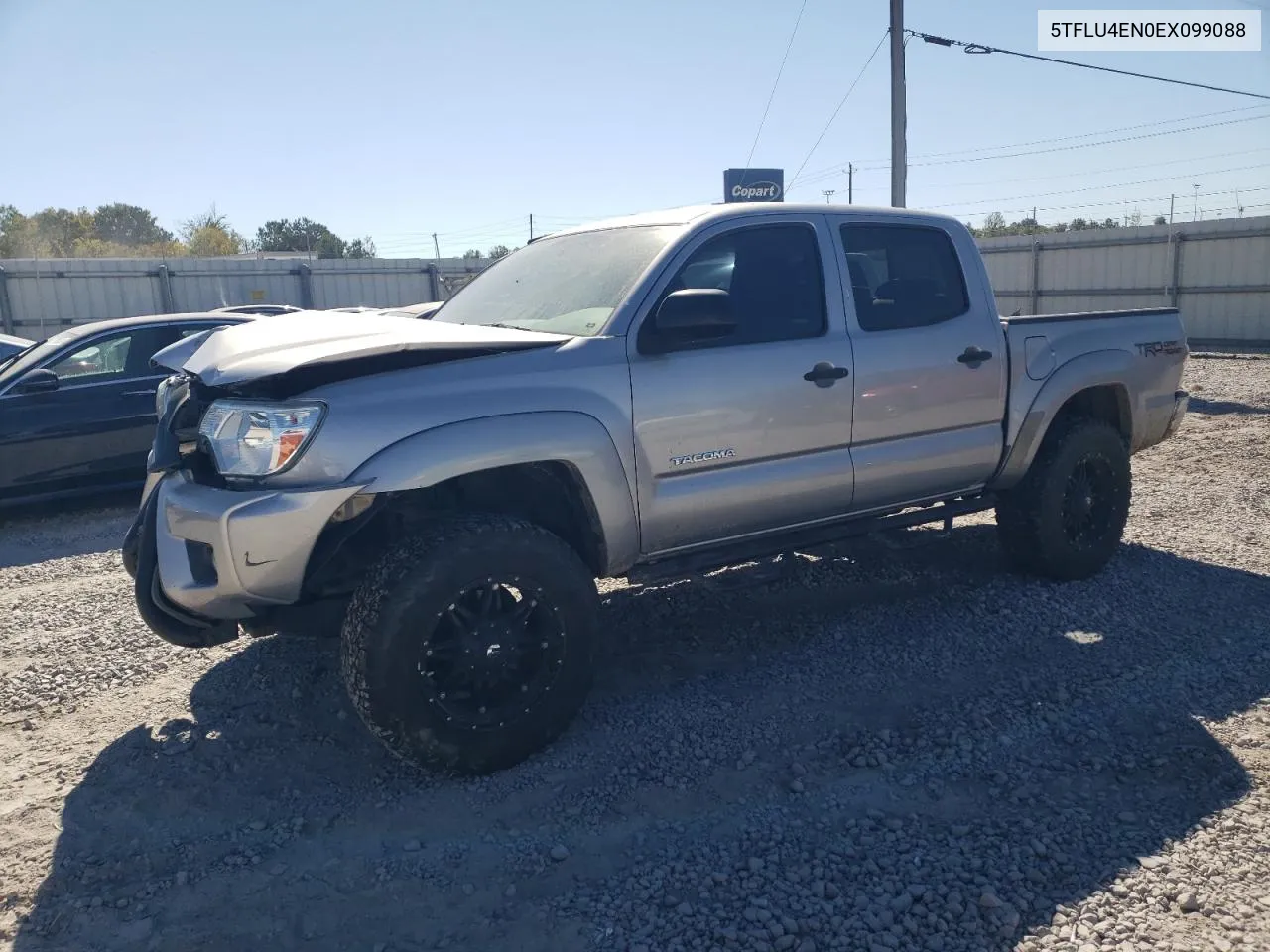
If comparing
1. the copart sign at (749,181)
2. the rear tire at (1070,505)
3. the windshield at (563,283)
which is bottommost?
the rear tire at (1070,505)

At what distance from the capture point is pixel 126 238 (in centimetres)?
5519

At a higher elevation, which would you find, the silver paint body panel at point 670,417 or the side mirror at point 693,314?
the side mirror at point 693,314

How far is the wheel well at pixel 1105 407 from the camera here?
5.72 m

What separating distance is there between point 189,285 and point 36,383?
42.2 feet

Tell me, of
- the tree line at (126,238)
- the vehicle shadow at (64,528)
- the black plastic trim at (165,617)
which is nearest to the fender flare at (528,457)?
the black plastic trim at (165,617)

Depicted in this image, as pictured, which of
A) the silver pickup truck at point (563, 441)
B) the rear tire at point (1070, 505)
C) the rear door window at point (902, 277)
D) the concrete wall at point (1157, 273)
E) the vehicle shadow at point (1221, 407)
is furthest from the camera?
the concrete wall at point (1157, 273)

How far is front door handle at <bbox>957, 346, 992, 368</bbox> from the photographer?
16.2 ft

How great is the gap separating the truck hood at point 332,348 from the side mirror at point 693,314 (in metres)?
0.41

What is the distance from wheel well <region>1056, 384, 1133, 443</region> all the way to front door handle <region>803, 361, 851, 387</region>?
196 cm

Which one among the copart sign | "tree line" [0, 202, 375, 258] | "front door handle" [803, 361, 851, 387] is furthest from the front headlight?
"tree line" [0, 202, 375, 258]

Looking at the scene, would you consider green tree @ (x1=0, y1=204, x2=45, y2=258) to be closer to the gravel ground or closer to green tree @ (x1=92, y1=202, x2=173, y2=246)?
green tree @ (x1=92, y1=202, x2=173, y2=246)

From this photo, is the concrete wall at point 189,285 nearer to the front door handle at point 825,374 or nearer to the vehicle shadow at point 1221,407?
the vehicle shadow at point 1221,407

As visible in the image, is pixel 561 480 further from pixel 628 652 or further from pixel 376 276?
pixel 376 276

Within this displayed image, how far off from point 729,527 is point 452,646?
53.3 inches
